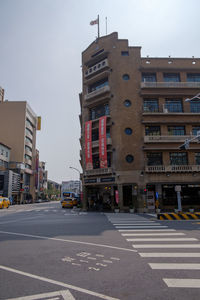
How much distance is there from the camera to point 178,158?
2928 cm

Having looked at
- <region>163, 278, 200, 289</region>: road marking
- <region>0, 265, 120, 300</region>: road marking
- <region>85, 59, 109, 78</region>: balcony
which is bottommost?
<region>163, 278, 200, 289</region>: road marking

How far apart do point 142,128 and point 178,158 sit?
21.2 feet

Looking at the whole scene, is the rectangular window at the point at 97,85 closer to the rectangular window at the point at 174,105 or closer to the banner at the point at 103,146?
the banner at the point at 103,146

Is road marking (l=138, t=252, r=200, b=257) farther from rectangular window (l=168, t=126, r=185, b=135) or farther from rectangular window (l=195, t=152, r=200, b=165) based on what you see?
rectangular window (l=168, t=126, r=185, b=135)

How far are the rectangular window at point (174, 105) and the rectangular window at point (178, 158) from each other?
6.49 m

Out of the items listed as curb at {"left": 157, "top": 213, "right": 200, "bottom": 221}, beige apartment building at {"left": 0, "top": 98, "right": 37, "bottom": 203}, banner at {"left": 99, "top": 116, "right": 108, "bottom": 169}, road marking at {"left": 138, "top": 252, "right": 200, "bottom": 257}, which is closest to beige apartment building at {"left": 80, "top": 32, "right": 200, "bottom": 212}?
banner at {"left": 99, "top": 116, "right": 108, "bottom": 169}

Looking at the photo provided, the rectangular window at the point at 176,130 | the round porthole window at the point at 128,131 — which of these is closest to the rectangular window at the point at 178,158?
the rectangular window at the point at 176,130

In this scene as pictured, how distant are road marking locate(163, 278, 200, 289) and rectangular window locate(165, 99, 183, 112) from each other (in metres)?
28.3

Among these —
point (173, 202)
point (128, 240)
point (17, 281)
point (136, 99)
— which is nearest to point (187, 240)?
point (128, 240)

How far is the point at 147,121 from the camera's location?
29.4 m

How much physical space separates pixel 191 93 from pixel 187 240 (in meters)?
25.5

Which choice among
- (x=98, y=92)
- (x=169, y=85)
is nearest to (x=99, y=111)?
(x=98, y=92)

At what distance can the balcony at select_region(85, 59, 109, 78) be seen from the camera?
31.9 meters

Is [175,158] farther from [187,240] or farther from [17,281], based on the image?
[17,281]
